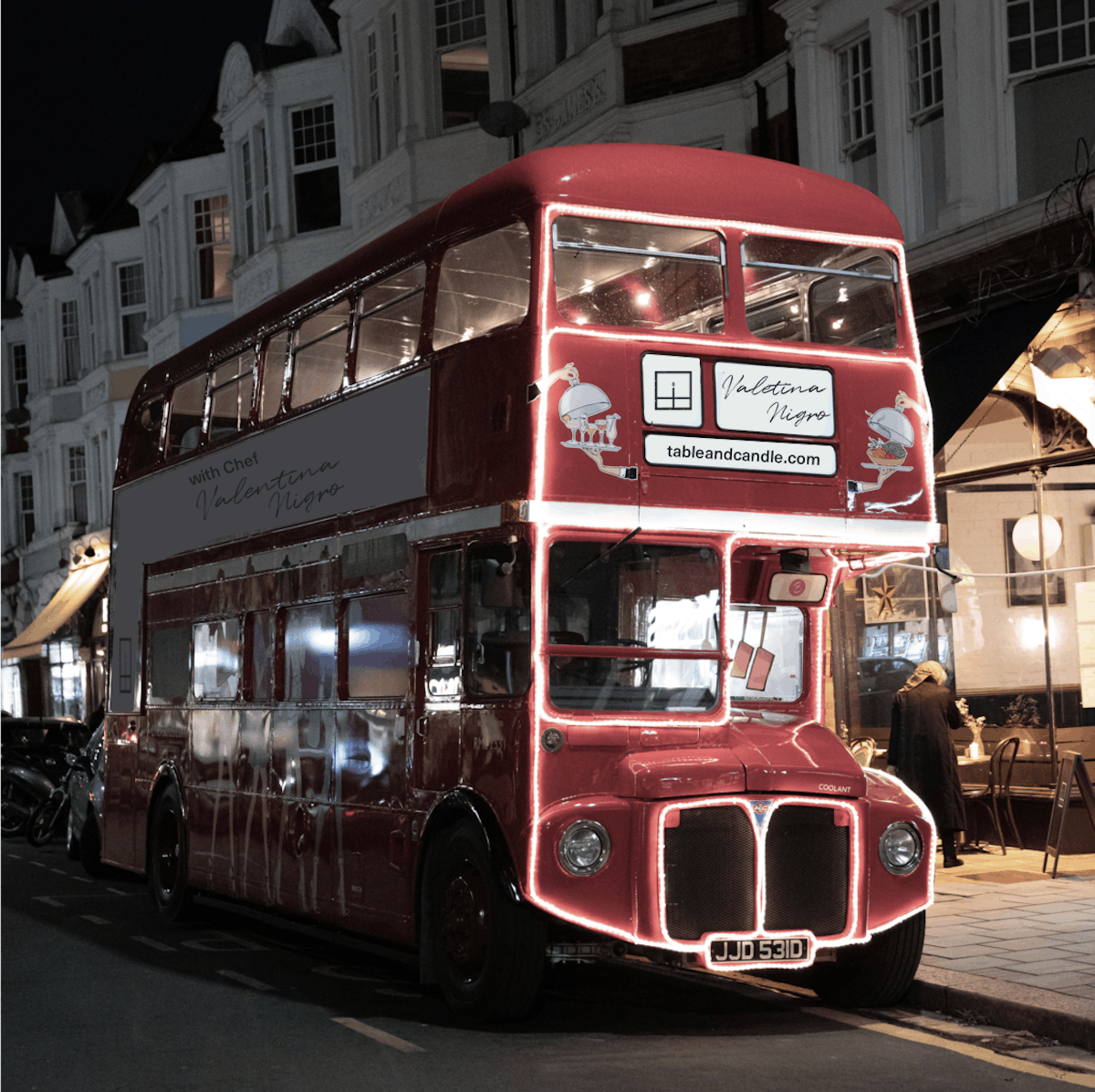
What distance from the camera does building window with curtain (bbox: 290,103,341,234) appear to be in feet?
85.7

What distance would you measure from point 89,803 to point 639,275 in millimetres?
10454

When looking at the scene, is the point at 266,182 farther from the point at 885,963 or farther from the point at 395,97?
the point at 885,963

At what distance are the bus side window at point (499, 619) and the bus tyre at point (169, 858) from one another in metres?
5.13

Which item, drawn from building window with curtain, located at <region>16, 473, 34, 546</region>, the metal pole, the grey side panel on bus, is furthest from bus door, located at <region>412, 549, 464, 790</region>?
building window with curtain, located at <region>16, 473, 34, 546</region>

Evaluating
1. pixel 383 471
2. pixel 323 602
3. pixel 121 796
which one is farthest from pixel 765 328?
pixel 121 796

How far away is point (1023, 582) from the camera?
14242mm

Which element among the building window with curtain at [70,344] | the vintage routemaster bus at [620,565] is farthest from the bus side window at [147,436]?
the building window with curtain at [70,344]

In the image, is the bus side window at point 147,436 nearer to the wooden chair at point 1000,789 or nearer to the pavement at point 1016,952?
the pavement at point 1016,952

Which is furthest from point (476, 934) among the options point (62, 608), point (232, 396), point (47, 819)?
point (62, 608)

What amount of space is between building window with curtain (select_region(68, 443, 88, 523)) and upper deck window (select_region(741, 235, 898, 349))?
3172 cm

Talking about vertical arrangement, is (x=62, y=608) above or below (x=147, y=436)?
below

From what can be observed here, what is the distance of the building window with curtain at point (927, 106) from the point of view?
49.3 feet

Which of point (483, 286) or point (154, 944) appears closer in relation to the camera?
point (483, 286)

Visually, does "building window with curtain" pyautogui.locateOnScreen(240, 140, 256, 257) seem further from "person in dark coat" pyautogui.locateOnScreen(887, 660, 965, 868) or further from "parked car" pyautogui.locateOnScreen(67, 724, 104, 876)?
"person in dark coat" pyautogui.locateOnScreen(887, 660, 965, 868)
